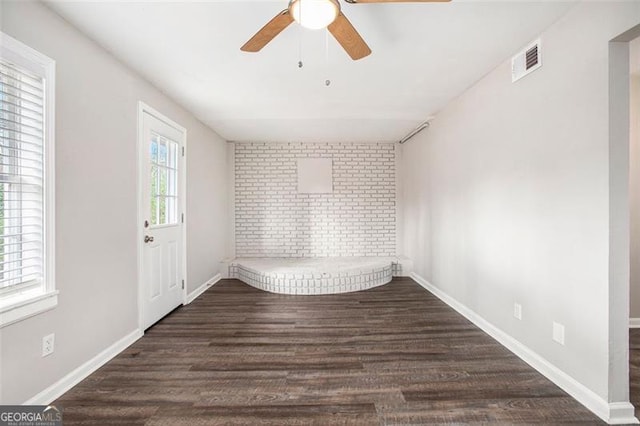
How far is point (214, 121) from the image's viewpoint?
4.21 meters

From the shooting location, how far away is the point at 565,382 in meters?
1.96

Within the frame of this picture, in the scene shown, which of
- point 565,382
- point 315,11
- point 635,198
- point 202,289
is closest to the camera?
point 315,11

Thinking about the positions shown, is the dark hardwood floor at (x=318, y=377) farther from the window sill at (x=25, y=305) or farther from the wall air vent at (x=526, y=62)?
the wall air vent at (x=526, y=62)

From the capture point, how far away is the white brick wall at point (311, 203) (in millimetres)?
5492

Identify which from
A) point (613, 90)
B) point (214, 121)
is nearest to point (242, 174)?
point (214, 121)

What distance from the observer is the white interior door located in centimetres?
288

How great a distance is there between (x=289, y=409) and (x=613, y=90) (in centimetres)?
257

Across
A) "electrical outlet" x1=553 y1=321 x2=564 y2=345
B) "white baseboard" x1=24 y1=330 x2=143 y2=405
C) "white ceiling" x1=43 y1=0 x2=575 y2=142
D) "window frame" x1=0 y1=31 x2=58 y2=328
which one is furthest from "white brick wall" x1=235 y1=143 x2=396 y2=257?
"window frame" x1=0 y1=31 x2=58 y2=328

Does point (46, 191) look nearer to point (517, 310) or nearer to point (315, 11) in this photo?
point (315, 11)

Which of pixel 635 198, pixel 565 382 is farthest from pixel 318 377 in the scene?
pixel 635 198

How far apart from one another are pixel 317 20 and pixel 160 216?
8.43 feet

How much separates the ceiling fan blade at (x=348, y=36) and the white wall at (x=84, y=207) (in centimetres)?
174

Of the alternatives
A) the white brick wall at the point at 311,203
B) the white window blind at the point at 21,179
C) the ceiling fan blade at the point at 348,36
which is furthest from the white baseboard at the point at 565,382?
the white window blind at the point at 21,179

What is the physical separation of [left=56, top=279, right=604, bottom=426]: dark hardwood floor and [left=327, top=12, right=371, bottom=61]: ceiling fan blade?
84.6 inches
